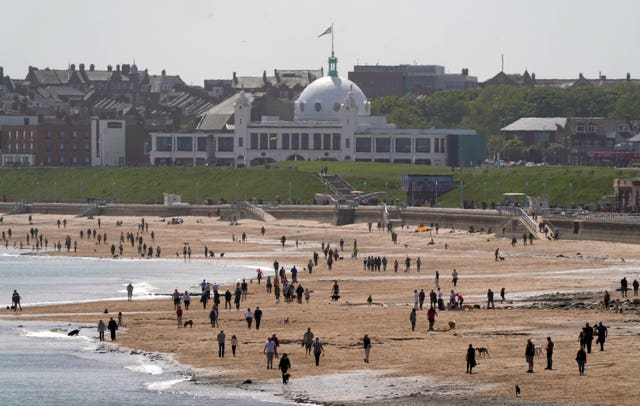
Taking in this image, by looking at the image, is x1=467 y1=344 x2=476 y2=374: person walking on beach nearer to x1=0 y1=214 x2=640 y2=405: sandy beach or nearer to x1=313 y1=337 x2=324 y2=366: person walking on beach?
x1=0 y1=214 x2=640 y2=405: sandy beach

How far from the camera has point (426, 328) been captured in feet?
217

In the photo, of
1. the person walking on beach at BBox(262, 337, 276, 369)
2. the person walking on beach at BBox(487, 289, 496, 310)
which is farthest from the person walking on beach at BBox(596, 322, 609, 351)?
the person walking on beach at BBox(487, 289, 496, 310)

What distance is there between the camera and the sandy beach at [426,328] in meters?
52.1

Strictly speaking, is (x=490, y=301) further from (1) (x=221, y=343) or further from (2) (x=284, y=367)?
(2) (x=284, y=367)

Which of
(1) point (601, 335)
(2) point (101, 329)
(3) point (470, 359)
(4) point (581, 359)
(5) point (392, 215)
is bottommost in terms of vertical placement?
(2) point (101, 329)

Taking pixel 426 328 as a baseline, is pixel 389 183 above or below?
above

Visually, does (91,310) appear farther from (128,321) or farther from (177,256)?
(177,256)

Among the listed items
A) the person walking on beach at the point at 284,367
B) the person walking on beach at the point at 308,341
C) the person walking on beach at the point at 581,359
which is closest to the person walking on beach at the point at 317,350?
the person walking on beach at the point at 308,341

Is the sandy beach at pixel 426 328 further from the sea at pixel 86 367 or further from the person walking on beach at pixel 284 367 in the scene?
the sea at pixel 86 367

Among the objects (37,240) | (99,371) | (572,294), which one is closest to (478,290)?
(572,294)

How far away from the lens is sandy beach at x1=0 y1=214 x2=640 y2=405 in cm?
5212

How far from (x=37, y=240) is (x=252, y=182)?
180 feet

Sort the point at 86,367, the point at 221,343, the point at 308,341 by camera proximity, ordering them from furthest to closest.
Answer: the point at 86,367
the point at 221,343
the point at 308,341

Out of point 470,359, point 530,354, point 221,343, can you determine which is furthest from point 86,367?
point 530,354
